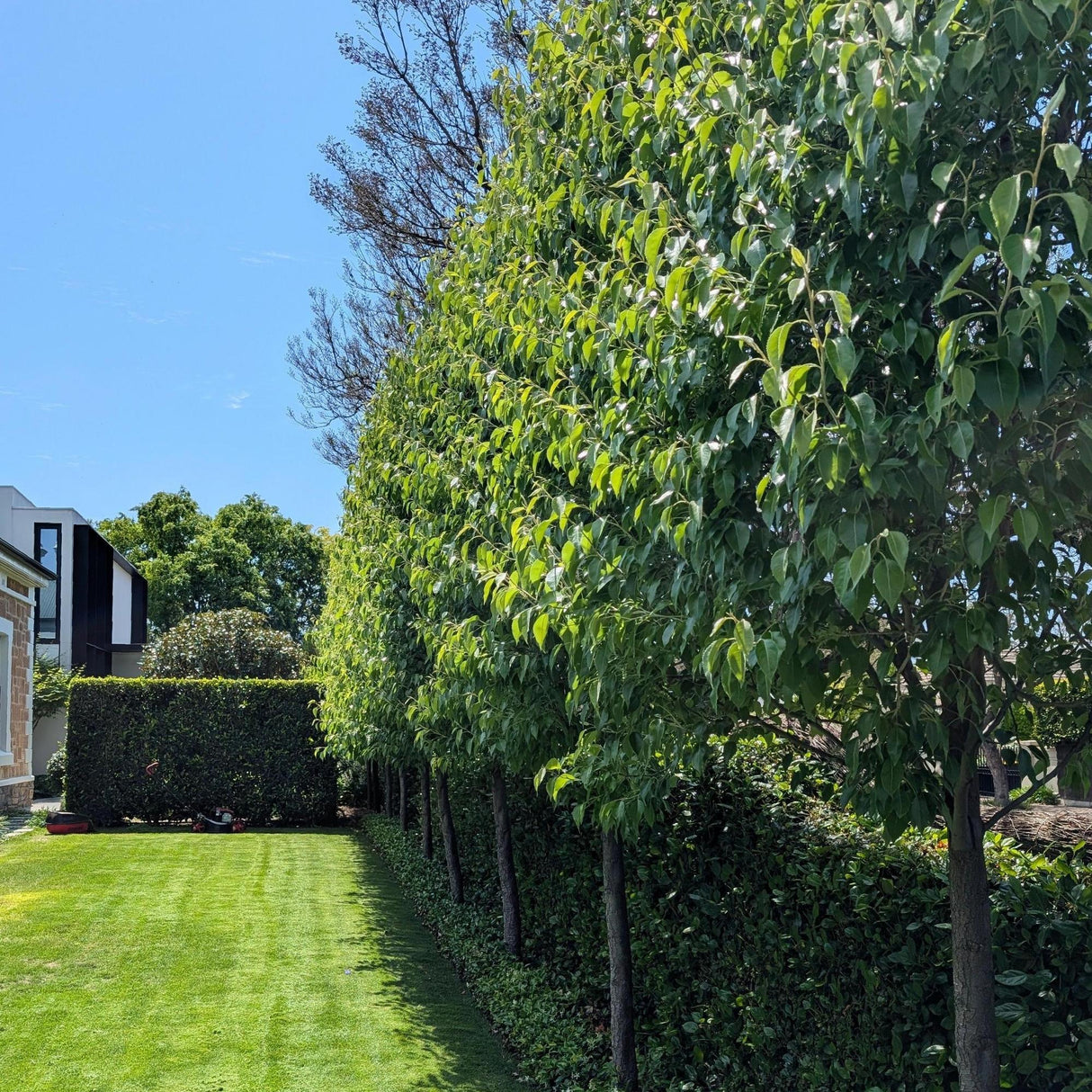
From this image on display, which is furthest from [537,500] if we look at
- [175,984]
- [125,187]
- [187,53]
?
[125,187]

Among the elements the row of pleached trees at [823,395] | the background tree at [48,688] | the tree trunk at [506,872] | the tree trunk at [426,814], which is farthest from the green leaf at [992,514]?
the background tree at [48,688]

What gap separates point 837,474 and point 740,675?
0.61 m

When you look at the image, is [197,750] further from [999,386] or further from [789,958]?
[999,386]

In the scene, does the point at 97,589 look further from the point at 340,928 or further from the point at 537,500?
the point at 537,500

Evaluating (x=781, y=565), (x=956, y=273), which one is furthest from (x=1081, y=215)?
(x=781, y=565)

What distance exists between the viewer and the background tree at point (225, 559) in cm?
5156

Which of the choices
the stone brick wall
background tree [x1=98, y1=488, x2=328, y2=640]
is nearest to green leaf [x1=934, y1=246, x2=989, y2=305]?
the stone brick wall

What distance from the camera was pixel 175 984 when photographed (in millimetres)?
8797

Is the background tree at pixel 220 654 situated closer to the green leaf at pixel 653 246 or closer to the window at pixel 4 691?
the window at pixel 4 691

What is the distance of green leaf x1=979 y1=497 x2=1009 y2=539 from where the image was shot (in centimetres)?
206

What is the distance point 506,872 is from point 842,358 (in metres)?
7.23

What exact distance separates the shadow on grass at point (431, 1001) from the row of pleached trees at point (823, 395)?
3166 millimetres

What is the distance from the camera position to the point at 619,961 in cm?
578

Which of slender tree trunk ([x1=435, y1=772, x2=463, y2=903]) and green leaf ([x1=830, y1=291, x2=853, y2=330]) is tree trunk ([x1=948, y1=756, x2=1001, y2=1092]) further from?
slender tree trunk ([x1=435, y1=772, x2=463, y2=903])
